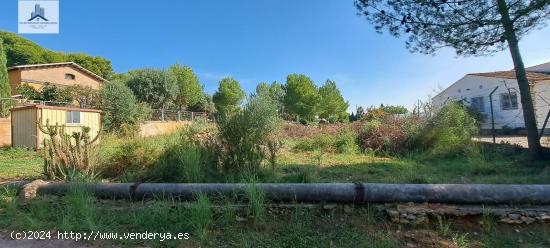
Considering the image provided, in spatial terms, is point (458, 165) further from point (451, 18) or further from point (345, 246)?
point (345, 246)

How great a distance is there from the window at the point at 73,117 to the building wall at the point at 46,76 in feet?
51.4

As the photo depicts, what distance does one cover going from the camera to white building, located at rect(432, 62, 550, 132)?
53.4 feet

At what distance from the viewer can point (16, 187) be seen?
4703 millimetres

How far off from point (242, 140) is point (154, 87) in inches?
952

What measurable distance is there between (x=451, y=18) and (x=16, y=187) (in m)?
7.96

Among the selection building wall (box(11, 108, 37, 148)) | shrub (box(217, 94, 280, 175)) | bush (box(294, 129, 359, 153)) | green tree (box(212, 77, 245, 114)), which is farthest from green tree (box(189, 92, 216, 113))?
shrub (box(217, 94, 280, 175))

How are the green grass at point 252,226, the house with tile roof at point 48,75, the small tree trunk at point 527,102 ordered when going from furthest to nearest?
the house with tile roof at point 48,75 < the small tree trunk at point 527,102 < the green grass at point 252,226

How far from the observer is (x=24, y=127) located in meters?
12.7

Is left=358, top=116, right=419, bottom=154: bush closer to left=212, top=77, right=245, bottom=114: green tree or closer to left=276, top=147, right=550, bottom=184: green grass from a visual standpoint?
left=276, top=147, right=550, bottom=184: green grass

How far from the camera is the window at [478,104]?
63.0ft

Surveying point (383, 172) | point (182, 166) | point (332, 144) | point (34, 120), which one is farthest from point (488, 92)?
point (34, 120)

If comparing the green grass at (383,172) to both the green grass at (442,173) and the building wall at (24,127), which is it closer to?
the green grass at (442,173)

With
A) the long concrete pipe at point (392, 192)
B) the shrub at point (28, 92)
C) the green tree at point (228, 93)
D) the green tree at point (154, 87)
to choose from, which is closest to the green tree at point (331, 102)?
the green tree at point (228, 93)

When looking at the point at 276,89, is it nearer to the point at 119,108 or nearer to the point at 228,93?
the point at 228,93
